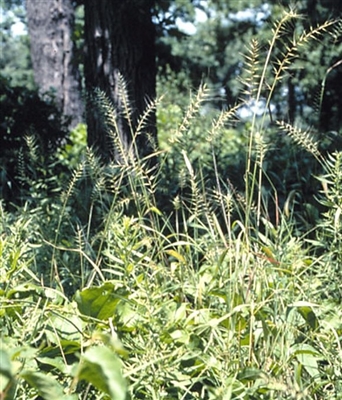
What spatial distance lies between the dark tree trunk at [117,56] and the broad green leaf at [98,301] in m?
3.25

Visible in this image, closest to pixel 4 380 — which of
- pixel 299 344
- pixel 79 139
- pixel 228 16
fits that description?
pixel 299 344

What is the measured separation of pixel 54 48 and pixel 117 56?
670cm

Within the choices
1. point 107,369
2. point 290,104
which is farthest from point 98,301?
point 290,104

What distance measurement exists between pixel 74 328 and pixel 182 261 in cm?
48

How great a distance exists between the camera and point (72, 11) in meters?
11.7

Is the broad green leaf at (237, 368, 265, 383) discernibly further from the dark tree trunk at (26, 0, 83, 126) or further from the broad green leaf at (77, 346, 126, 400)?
the dark tree trunk at (26, 0, 83, 126)

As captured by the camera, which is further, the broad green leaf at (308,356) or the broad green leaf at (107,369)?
the broad green leaf at (308,356)

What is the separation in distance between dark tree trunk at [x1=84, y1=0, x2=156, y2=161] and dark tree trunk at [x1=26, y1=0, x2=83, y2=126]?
6.14 metres

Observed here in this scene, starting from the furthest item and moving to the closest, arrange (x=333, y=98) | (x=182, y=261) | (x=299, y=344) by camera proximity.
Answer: (x=333, y=98) < (x=182, y=261) < (x=299, y=344)

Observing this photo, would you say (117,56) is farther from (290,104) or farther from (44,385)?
(44,385)

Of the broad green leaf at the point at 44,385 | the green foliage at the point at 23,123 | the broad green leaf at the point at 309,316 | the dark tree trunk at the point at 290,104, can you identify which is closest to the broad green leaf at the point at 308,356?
the broad green leaf at the point at 309,316

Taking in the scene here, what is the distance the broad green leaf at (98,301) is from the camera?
6.72 ft

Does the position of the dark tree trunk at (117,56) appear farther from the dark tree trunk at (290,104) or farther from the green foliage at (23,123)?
the dark tree trunk at (290,104)

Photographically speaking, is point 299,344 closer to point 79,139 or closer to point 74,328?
point 74,328
